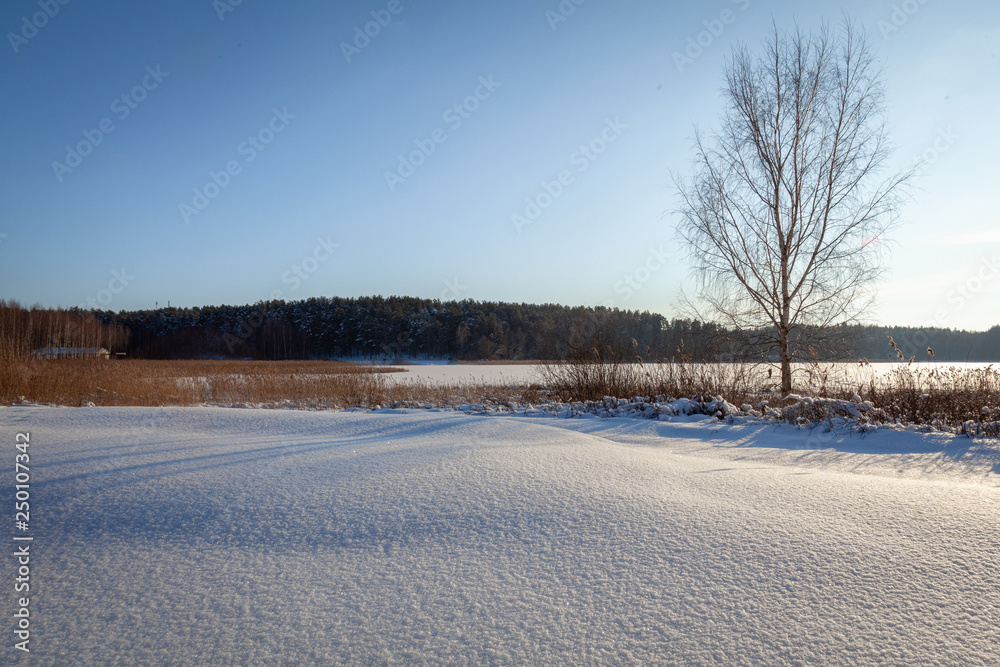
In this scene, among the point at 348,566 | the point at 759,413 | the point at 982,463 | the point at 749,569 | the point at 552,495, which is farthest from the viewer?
the point at 759,413

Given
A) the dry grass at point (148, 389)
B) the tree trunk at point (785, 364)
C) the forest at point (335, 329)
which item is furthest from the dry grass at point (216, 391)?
the forest at point (335, 329)

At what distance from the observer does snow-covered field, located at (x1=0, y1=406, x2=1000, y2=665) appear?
1423 millimetres

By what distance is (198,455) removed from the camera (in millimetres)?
3541

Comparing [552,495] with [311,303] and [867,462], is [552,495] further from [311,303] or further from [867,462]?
[311,303]

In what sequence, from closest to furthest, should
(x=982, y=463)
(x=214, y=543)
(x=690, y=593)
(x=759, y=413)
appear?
(x=690, y=593) → (x=214, y=543) → (x=982, y=463) → (x=759, y=413)

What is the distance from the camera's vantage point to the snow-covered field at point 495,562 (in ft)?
4.67

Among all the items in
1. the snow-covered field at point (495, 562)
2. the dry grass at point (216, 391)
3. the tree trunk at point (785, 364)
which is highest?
the tree trunk at point (785, 364)

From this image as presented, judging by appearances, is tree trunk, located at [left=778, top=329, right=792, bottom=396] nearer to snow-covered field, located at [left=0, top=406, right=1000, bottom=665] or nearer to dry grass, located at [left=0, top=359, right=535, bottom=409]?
dry grass, located at [left=0, top=359, right=535, bottom=409]

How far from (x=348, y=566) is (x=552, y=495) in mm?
1147

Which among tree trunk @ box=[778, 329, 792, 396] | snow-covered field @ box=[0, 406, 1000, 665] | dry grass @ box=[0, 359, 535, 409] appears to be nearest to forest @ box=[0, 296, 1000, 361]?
dry grass @ box=[0, 359, 535, 409]

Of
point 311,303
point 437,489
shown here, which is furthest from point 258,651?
point 311,303

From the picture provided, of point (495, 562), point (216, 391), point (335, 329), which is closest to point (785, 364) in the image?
point (495, 562)

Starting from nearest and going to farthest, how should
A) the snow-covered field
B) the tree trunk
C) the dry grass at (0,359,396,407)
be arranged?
the snow-covered field
the tree trunk
the dry grass at (0,359,396,407)

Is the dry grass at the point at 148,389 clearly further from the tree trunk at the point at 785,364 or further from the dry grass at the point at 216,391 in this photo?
the tree trunk at the point at 785,364
